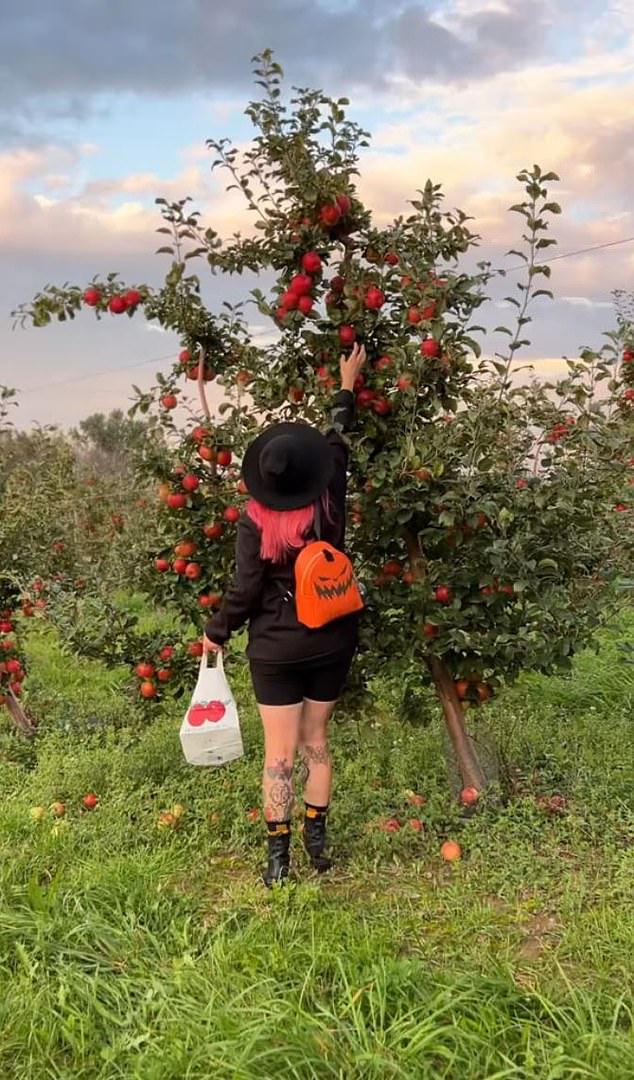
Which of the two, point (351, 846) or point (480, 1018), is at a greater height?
point (480, 1018)

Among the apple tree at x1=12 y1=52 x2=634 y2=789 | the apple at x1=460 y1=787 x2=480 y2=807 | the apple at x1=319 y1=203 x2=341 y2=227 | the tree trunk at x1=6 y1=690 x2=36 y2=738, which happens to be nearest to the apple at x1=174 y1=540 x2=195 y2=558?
the apple tree at x1=12 y1=52 x2=634 y2=789

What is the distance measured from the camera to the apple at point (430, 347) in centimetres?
318

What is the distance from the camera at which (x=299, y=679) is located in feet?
10.8

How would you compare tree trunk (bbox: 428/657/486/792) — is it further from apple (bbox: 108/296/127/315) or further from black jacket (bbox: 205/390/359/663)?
apple (bbox: 108/296/127/315)

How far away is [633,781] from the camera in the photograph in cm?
393

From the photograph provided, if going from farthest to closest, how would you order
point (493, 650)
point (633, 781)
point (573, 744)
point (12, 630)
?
point (12, 630), point (573, 744), point (633, 781), point (493, 650)

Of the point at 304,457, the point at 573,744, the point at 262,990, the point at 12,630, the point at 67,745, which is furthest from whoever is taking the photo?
the point at 12,630

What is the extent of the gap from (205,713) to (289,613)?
2.18ft

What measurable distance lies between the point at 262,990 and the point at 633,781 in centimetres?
206

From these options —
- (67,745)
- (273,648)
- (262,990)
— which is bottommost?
(67,745)

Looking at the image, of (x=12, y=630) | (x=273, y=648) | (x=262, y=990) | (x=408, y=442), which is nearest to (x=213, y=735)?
(x=273, y=648)

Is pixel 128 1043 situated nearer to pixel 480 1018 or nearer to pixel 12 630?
pixel 480 1018

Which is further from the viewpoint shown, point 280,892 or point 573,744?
point 573,744

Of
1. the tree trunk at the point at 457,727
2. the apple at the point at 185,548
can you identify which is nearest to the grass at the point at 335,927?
the tree trunk at the point at 457,727
